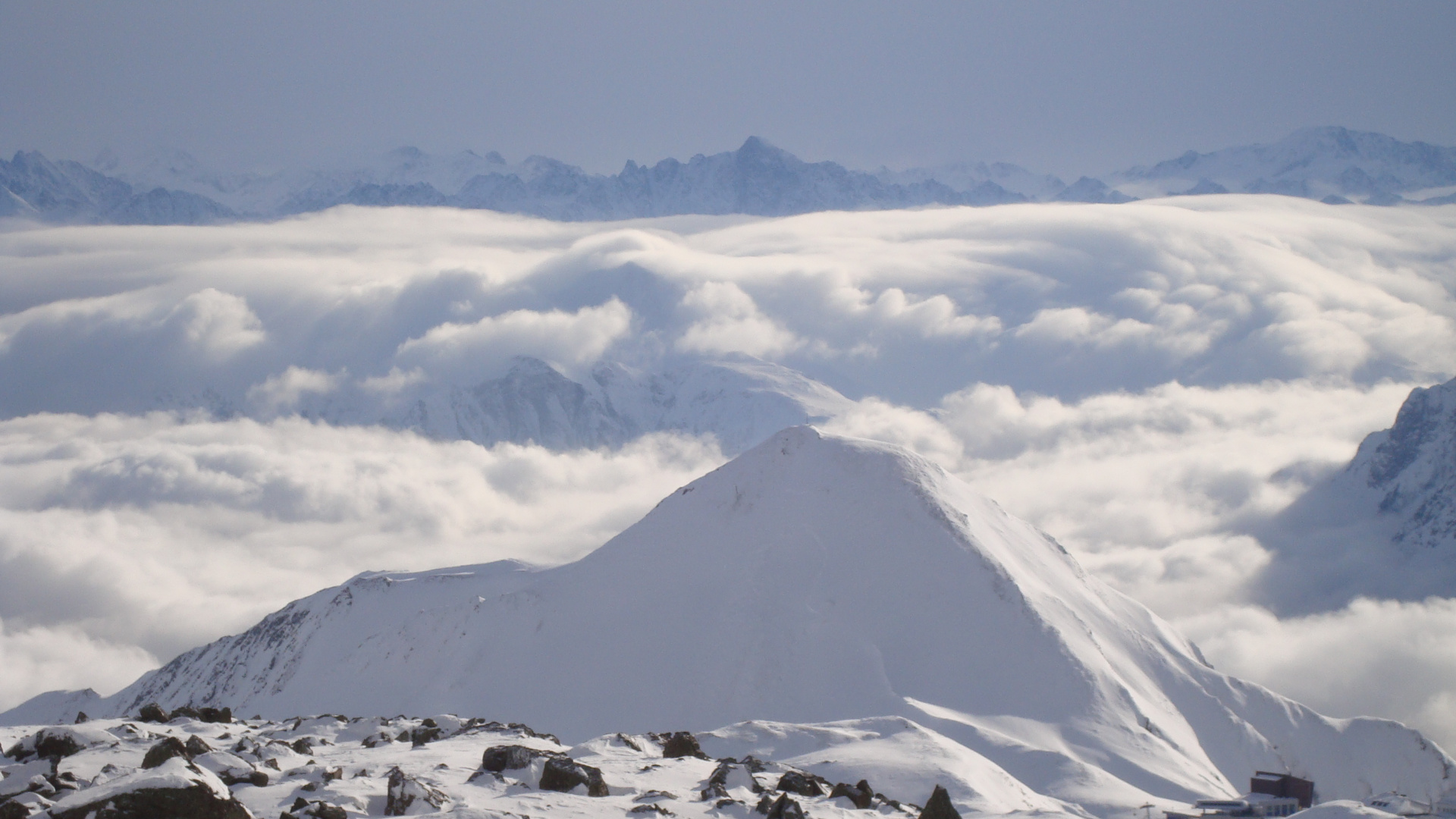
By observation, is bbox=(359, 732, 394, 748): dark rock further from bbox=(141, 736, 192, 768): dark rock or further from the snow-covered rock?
the snow-covered rock

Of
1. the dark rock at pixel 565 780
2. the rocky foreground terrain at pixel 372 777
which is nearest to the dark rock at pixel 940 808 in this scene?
the rocky foreground terrain at pixel 372 777

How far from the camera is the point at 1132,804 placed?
85.8 metres

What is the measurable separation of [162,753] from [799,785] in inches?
890

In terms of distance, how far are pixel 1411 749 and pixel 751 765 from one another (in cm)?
11450

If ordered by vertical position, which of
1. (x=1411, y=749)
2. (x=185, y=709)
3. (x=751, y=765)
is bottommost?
(x=1411, y=749)

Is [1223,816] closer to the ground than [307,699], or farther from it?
closer to the ground

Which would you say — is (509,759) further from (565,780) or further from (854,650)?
(854,650)

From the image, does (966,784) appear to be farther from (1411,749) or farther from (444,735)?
(1411,749)

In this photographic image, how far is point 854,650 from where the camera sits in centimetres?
11600

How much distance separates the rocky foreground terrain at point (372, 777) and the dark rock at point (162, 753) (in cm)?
5

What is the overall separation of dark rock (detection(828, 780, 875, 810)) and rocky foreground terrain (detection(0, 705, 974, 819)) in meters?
0.06

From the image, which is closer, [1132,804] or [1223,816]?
[1223,816]

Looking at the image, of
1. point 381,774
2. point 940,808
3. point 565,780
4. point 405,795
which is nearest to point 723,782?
point 565,780

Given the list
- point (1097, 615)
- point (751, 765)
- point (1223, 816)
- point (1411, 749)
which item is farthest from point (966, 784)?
point (1411, 749)
